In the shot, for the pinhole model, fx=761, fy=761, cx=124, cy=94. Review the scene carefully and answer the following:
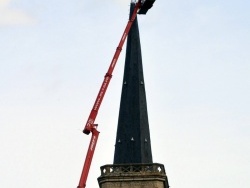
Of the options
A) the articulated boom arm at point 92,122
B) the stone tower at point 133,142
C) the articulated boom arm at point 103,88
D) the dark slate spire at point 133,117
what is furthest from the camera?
the dark slate spire at point 133,117

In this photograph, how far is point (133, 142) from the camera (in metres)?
69.5

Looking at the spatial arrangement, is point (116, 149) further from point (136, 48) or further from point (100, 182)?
point (136, 48)

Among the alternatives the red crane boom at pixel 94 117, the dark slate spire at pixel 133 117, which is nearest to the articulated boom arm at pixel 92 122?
the red crane boom at pixel 94 117

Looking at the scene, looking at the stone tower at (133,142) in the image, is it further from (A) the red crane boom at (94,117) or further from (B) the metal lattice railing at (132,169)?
(A) the red crane boom at (94,117)

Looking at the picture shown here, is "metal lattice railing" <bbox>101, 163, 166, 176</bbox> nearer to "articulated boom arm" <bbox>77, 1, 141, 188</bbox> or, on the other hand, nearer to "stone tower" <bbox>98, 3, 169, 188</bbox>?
"stone tower" <bbox>98, 3, 169, 188</bbox>

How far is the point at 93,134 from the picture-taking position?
2594 inches

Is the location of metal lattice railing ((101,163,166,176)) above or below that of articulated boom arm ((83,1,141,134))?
below

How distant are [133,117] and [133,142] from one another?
2.69 metres

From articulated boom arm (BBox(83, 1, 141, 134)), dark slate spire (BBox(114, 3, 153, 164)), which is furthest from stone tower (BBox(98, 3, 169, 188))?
articulated boom arm (BBox(83, 1, 141, 134))

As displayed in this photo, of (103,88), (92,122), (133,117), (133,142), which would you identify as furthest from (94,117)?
(133,117)

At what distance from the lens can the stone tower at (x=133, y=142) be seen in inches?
2653

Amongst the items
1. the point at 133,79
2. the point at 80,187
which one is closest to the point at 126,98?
the point at 133,79

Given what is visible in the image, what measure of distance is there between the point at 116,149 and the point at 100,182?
375cm

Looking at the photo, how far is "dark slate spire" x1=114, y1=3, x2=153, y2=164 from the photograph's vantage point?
69250mm
